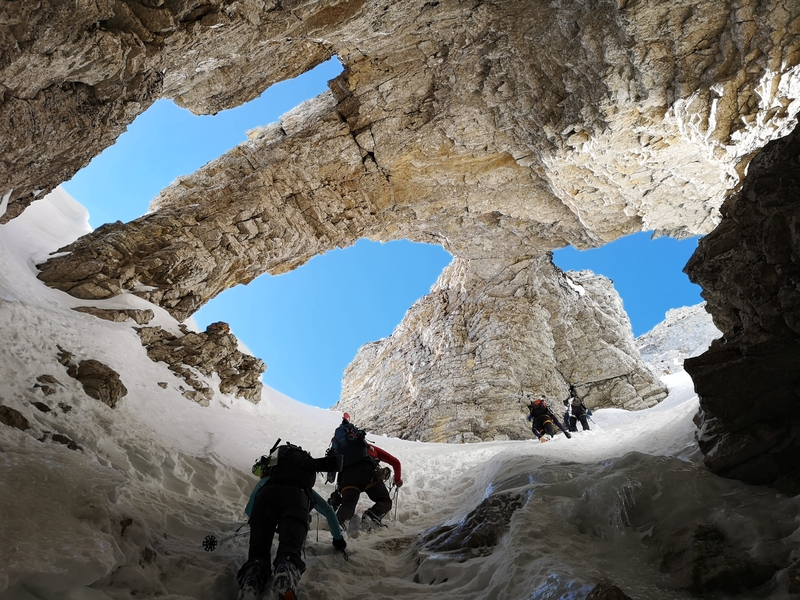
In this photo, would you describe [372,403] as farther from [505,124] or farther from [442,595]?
[442,595]

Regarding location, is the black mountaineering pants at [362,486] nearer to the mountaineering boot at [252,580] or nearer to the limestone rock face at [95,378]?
the mountaineering boot at [252,580]

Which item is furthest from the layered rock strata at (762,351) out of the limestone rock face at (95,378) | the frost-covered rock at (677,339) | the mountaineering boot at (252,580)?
the frost-covered rock at (677,339)

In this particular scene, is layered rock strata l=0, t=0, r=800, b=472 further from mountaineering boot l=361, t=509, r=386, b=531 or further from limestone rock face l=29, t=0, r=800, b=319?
mountaineering boot l=361, t=509, r=386, b=531

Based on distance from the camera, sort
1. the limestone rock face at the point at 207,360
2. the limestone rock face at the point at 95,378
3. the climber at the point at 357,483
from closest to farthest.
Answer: the climber at the point at 357,483, the limestone rock face at the point at 95,378, the limestone rock face at the point at 207,360

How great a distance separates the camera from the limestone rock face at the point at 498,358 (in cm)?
2588

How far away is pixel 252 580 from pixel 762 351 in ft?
20.9

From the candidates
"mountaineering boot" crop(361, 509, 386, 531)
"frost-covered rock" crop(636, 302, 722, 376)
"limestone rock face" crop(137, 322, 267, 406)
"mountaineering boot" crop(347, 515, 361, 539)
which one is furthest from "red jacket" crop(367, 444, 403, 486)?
"frost-covered rock" crop(636, 302, 722, 376)

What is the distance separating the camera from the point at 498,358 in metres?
27.5

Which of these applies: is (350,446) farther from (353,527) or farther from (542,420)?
(542,420)

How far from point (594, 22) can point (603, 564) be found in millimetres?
14194

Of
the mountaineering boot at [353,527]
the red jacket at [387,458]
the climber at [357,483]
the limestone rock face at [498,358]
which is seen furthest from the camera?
the limestone rock face at [498,358]

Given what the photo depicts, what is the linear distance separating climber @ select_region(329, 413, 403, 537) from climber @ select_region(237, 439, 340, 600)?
159 centimetres

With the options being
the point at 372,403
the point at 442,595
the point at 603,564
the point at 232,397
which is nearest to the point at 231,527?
the point at 442,595

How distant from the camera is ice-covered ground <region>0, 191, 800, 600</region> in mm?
4172
